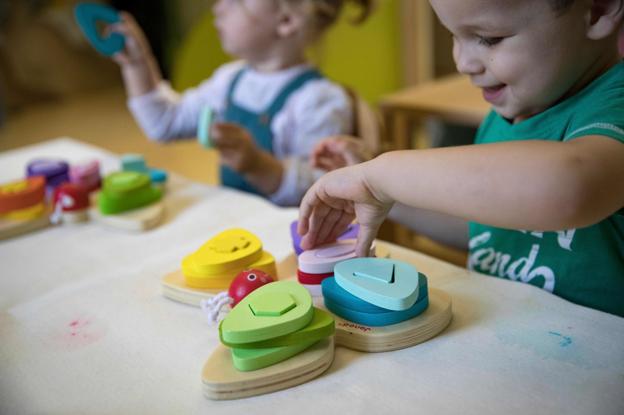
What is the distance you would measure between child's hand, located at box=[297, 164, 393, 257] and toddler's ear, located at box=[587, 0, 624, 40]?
22 cm

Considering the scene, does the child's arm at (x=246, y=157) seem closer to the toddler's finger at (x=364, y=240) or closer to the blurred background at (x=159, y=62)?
the toddler's finger at (x=364, y=240)

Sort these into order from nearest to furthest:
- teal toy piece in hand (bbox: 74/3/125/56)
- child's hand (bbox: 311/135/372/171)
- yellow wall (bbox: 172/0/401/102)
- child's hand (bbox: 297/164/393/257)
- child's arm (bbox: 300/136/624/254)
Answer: child's arm (bbox: 300/136/624/254) → child's hand (bbox: 297/164/393/257) → child's hand (bbox: 311/135/372/171) → teal toy piece in hand (bbox: 74/3/125/56) → yellow wall (bbox: 172/0/401/102)

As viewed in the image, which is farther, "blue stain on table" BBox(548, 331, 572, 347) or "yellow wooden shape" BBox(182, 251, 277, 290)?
"yellow wooden shape" BBox(182, 251, 277, 290)

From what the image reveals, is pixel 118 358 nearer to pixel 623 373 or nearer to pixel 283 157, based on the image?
pixel 623 373

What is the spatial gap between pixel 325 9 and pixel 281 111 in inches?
7.4

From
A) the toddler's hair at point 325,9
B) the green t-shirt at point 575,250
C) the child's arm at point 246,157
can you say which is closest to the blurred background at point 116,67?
the toddler's hair at point 325,9

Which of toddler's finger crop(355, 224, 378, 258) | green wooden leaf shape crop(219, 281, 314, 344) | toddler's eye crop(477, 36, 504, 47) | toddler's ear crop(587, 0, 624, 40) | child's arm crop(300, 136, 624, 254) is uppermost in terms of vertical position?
toddler's ear crop(587, 0, 624, 40)

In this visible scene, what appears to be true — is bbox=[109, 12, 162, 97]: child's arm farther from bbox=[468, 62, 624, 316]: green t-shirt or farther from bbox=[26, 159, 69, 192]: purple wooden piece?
bbox=[468, 62, 624, 316]: green t-shirt

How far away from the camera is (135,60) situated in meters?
1.14

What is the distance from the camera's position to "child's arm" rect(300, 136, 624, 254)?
15.8 inches

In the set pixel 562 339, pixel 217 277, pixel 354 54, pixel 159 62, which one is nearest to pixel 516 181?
pixel 562 339

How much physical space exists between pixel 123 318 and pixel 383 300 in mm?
242

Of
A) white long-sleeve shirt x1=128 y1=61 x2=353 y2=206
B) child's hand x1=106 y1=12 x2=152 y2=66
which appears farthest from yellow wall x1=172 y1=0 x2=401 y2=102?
child's hand x1=106 y1=12 x2=152 y2=66

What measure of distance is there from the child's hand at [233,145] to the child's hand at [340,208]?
1.27 feet
